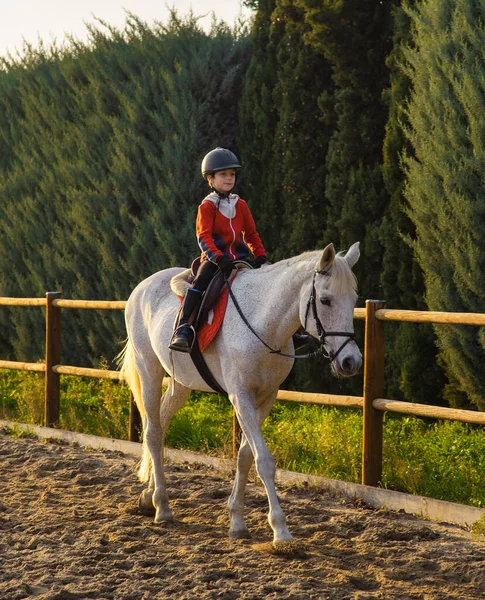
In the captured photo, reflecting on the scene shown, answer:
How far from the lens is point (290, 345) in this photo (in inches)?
221

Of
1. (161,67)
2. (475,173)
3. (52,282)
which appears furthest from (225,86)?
(475,173)

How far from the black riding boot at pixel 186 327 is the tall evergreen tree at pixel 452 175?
2760mm

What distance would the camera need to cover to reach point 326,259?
4.93 m

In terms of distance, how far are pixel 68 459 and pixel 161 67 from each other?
5622mm

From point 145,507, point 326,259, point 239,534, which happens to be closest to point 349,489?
point 239,534

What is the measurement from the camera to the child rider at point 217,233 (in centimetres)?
571

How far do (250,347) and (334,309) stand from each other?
715mm

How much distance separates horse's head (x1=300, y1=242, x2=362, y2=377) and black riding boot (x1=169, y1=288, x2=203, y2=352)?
96 centimetres

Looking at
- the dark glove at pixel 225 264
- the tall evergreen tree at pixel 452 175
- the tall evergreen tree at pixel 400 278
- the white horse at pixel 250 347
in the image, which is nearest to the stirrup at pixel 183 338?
the white horse at pixel 250 347

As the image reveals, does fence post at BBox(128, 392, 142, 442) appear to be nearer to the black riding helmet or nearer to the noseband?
the black riding helmet

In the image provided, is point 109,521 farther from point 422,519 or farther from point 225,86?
point 225,86

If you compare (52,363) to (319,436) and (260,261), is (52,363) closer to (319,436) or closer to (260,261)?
(319,436)

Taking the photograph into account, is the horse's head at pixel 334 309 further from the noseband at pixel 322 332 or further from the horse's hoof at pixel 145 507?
the horse's hoof at pixel 145 507

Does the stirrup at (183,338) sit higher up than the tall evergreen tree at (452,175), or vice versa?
the tall evergreen tree at (452,175)
